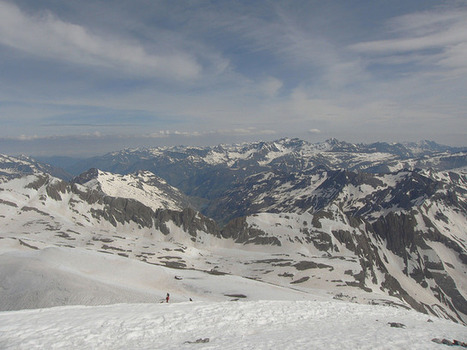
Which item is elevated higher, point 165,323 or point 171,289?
point 165,323

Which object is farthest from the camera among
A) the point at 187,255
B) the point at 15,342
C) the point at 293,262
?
the point at 187,255

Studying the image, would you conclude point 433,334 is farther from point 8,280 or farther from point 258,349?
point 8,280

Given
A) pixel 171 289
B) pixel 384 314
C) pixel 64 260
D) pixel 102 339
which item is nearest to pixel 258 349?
pixel 102 339

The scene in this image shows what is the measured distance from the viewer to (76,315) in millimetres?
25500

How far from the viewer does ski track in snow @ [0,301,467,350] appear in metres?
18.7

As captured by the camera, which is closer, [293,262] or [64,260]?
[64,260]

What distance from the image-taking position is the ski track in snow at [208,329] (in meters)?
18.7

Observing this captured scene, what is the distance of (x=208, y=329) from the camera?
22703mm

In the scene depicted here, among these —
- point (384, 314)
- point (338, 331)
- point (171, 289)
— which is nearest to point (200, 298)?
point (171, 289)

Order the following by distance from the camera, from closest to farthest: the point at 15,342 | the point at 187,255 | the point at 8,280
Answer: the point at 15,342, the point at 8,280, the point at 187,255

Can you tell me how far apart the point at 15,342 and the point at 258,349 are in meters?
15.5

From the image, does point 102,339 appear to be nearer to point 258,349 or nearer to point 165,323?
point 165,323

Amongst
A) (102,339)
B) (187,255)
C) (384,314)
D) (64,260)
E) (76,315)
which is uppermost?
(102,339)

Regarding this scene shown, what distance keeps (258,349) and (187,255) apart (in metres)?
188
